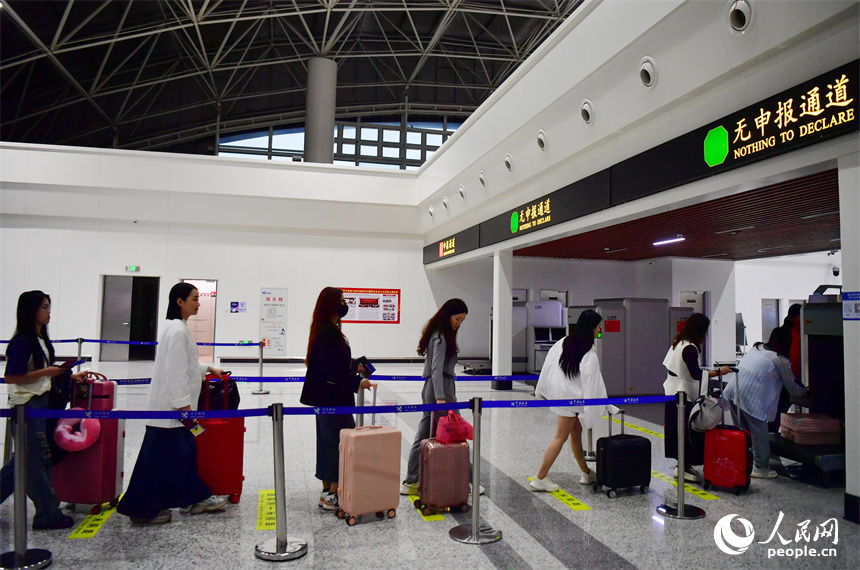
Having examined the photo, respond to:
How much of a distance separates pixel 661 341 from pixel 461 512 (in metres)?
7.46

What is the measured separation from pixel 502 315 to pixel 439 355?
20.0ft

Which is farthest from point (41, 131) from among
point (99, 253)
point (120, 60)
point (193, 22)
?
point (99, 253)

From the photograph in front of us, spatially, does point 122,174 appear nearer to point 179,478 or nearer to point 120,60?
point 120,60

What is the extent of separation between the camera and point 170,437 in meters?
3.63

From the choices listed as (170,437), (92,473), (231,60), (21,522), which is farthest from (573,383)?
(231,60)

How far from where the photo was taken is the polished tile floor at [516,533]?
3178 millimetres

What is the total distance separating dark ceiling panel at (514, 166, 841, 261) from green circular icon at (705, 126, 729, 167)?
139 centimetres

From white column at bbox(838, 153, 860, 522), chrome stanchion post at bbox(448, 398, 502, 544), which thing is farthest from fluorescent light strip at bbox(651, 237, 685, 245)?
chrome stanchion post at bbox(448, 398, 502, 544)

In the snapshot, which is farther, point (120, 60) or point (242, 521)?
point (120, 60)

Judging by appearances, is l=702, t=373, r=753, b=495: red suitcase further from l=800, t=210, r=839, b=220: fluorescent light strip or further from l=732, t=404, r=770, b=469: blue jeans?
l=800, t=210, r=839, b=220: fluorescent light strip

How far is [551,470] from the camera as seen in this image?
5.13m

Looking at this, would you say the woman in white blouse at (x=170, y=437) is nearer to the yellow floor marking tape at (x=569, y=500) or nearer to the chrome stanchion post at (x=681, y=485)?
the yellow floor marking tape at (x=569, y=500)

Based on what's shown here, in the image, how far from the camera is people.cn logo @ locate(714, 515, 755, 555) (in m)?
3.45

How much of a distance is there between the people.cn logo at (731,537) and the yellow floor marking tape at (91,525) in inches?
163
